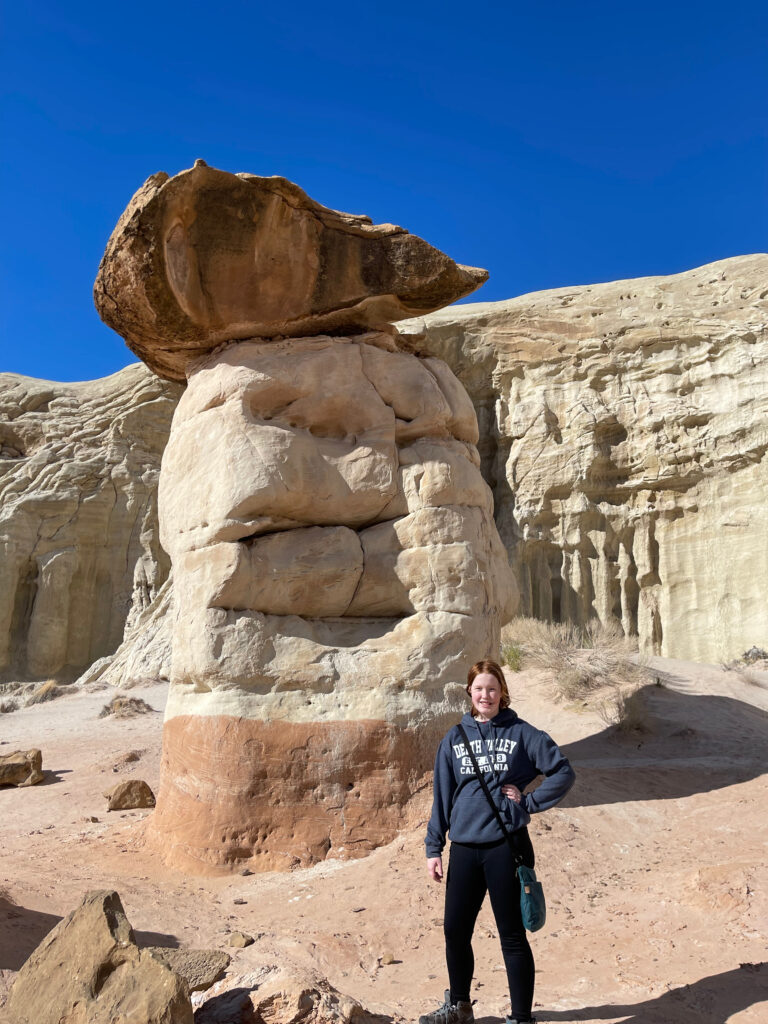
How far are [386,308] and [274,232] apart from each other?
1.10 m

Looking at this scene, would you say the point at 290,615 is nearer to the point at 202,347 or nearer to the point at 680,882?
the point at 202,347

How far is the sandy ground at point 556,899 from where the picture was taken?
330cm

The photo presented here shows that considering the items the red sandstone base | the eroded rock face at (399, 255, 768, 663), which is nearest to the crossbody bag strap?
the red sandstone base

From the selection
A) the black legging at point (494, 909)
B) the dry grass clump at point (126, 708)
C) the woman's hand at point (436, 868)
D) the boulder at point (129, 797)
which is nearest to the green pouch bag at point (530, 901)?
the black legging at point (494, 909)

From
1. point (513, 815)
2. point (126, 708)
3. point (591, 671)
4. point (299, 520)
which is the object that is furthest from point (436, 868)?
point (126, 708)

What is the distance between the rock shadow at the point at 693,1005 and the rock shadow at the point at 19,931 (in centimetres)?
206

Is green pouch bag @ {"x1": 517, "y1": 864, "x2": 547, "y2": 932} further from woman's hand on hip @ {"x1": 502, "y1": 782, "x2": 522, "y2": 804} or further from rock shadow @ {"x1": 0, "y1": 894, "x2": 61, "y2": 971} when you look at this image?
rock shadow @ {"x1": 0, "y1": 894, "x2": 61, "y2": 971}

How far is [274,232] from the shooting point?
6309 millimetres

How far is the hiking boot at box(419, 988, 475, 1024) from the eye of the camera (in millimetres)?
2879

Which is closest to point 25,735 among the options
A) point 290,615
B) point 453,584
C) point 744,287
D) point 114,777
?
point 114,777

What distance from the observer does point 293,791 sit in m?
5.32

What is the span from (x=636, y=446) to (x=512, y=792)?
16.2 metres

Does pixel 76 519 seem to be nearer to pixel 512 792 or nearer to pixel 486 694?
pixel 486 694

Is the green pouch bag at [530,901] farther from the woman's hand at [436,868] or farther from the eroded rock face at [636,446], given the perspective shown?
the eroded rock face at [636,446]
